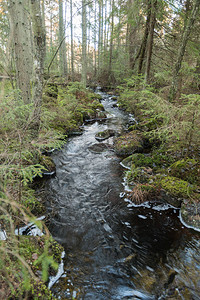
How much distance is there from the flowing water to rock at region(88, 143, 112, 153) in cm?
207

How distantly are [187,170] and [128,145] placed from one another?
309 cm

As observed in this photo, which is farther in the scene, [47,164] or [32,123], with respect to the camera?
[47,164]

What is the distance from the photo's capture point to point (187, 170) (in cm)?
547

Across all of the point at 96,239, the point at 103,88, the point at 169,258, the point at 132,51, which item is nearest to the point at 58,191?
the point at 96,239

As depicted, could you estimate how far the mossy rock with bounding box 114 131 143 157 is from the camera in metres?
8.02

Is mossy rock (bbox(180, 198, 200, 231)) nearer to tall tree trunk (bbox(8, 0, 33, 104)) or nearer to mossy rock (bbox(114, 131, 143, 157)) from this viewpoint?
mossy rock (bbox(114, 131, 143, 157))

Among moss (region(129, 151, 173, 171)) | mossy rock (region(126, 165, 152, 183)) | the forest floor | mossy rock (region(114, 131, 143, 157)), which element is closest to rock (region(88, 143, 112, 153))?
mossy rock (region(114, 131, 143, 157))

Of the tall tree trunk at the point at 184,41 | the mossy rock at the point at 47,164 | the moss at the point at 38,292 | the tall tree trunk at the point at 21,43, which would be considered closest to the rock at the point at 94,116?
the tall tree trunk at the point at 184,41

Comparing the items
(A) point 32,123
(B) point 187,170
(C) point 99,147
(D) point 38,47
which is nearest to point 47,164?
(A) point 32,123

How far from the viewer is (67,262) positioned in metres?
3.37

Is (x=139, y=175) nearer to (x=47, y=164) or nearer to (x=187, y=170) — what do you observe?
(x=187, y=170)

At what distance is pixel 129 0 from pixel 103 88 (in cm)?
1593

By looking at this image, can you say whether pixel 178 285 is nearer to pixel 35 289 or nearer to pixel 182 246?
pixel 182 246

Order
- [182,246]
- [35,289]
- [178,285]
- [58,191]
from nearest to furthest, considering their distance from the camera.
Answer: [35,289], [178,285], [182,246], [58,191]
